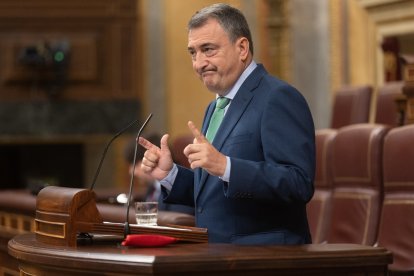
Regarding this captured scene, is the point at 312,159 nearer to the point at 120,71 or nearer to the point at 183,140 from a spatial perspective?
the point at 183,140

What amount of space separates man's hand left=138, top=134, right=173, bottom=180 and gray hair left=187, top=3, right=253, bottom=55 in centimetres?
22

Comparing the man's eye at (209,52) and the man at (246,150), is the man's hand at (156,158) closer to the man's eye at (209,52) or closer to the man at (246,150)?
the man at (246,150)

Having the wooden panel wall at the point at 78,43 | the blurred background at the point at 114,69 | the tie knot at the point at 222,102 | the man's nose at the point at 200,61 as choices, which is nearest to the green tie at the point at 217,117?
the tie knot at the point at 222,102

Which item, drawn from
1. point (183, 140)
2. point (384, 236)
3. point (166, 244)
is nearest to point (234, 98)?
point (166, 244)

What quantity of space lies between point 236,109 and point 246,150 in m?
0.09

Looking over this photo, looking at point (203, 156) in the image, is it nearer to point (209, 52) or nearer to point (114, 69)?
point (209, 52)

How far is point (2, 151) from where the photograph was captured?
20.0 ft

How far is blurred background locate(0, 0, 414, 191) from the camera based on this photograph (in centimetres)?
578

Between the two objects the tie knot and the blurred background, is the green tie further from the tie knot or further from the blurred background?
the blurred background

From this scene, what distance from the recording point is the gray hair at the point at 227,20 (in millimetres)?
1911

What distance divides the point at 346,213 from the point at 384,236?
10.7 inches

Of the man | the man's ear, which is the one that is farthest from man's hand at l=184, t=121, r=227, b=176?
the man's ear

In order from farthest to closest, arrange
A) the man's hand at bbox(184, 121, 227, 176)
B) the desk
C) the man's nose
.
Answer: the man's nose → the man's hand at bbox(184, 121, 227, 176) → the desk

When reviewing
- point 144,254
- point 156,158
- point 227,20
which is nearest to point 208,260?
point 144,254
